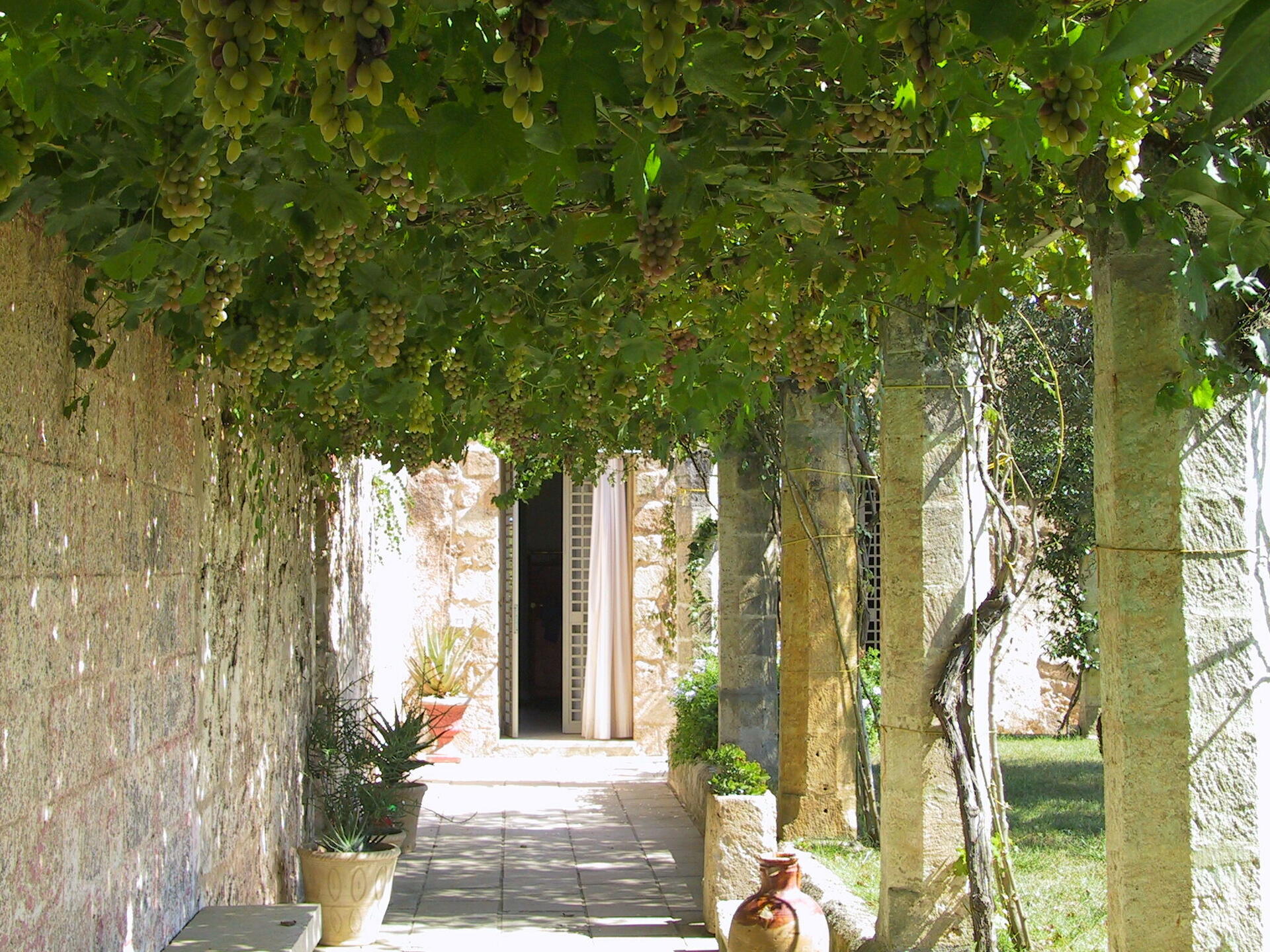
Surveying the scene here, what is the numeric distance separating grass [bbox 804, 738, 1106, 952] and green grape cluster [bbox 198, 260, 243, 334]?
10.8 ft

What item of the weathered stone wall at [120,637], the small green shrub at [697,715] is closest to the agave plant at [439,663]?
the small green shrub at [697,715]

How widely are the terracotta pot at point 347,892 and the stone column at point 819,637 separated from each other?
2332 millimetres

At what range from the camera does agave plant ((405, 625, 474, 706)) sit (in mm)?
10453

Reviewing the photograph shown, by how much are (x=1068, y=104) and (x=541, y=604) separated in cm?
1237

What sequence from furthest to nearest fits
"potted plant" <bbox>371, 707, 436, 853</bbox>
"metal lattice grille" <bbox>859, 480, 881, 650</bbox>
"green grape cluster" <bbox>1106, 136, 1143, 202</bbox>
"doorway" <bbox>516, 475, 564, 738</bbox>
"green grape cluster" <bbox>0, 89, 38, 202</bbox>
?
"doorway" <bbox>516, 475, 564, 738</bbox>
"metal lattice grille" <bbox>859, 480, 881, 650</bbox>
"potted plant" <bbox>371, 707, 436, 853</bbox>
"green grape cluster" <bbox>1106, 136, 1143, 202</bbox>
"green grape cluster" <bbox>0, 89, 38, 202</bbox>

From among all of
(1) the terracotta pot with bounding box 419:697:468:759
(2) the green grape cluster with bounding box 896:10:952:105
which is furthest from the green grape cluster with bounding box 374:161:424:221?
(1) the terracotta pot with bounding box 419:697:468:759

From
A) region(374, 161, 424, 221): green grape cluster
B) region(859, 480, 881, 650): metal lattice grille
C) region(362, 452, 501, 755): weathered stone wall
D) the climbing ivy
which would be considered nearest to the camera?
the climbing ivy

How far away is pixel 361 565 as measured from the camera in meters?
8.21

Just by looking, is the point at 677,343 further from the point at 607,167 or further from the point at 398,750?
the point at 398,750

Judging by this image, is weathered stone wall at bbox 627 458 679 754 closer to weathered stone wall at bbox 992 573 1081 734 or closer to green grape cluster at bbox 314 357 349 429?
weathered stone wall at bbox 992 573 1081 734

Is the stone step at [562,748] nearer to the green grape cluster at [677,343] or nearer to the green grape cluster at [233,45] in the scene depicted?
the green grape cluster at [677,343]

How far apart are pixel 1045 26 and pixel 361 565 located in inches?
279

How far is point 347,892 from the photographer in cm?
531

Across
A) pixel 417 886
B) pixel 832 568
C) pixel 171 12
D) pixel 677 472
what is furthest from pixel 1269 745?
pixel 677 472
